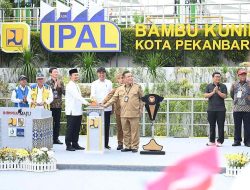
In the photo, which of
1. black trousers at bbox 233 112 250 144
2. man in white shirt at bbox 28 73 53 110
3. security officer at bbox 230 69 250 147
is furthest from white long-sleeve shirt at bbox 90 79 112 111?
black trousers at bbox 233 112 250 144

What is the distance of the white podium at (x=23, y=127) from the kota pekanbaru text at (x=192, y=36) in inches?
335

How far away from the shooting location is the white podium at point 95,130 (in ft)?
29.4

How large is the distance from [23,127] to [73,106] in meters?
0.83

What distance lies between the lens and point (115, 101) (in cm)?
902

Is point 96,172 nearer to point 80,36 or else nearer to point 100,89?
point 100,89

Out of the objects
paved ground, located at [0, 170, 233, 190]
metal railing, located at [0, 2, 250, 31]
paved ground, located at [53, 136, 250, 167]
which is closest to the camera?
paved ground, located at [0, 170, 233, 190]

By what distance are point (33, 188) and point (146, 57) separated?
434 inches

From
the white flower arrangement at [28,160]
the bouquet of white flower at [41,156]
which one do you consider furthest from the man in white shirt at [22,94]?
the bouquet of white flower at [41,156]

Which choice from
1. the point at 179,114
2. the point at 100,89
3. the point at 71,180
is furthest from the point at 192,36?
the point at 71,180

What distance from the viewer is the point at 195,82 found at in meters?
15.4

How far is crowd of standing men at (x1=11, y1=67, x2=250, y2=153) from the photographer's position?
8.91m

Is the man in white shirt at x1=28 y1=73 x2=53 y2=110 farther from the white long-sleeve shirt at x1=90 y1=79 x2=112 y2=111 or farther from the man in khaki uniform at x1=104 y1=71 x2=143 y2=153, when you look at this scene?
the man in khaki uniform at x1=104 y1=71 x2=143 y2=153

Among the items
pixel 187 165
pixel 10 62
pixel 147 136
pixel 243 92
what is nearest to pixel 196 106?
pixel 147 136

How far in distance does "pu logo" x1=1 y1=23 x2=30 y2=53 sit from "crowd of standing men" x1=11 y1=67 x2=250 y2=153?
7419mm
